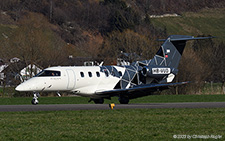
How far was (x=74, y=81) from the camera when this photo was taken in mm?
35750

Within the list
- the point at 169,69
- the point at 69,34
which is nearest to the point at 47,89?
the point at 169,69

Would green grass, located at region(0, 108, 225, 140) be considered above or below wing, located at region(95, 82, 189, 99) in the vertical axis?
below

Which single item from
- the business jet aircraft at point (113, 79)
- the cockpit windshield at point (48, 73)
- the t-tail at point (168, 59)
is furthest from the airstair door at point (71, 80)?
the t-tail at point (168, 59)

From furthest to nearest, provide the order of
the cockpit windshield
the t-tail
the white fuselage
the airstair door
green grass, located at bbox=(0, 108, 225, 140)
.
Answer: the t-tail, the airstair door, the cockpit windshield, the white fuselage, green grass, located at bbox=(0, 108, 225, 140)

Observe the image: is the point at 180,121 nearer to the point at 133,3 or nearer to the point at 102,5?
the point at 102,5

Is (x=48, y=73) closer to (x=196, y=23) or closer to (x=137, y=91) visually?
(x=137, y=91)

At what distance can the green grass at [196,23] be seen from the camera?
6063 inches

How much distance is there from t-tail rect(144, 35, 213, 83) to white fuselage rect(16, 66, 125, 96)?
2.83m

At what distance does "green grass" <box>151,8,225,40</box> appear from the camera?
505 ft

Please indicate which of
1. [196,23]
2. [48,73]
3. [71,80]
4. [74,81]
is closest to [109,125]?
[48,73]

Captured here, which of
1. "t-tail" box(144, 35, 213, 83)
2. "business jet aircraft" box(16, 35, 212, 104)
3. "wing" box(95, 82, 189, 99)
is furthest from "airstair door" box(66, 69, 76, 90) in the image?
"t-tail" box(144, 35, 213, 83)

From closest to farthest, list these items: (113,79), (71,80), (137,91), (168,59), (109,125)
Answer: (109,125) < (71,80) < (137,91) < (113,79) < (168,59)

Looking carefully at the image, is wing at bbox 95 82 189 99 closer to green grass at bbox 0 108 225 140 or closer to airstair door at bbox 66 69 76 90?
airstair door at bbox 66 69 76 90

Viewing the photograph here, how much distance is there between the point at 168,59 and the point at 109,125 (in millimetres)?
20534
